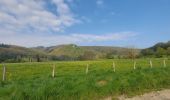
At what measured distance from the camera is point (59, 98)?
1308 centimetres

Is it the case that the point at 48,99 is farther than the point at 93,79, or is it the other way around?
the point at 93,79

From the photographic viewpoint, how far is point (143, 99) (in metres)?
13.9

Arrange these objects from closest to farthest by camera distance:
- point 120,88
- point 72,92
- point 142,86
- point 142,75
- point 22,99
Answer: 1. point 22,99
2. point 72,92
3. point 120,88
4. point 142,86
5. point 142,75

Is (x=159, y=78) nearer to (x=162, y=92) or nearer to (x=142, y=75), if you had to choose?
(x=142, y=75)

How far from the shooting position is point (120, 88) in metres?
15.6

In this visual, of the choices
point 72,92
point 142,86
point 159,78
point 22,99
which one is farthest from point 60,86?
point 159,78

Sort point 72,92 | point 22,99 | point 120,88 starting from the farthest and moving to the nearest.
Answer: point 120,88 → point 72,92 → point 22,99

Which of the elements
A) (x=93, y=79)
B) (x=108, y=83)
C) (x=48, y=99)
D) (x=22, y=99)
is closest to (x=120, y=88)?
(x=108, y=83)

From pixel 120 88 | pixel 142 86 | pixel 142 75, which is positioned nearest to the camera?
pixel 120 88

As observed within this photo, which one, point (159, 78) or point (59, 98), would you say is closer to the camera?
point (59, 98)

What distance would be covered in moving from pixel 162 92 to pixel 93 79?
4004 mm

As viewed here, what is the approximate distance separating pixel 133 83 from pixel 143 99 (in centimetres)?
287

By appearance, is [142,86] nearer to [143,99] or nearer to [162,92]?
[162,92]

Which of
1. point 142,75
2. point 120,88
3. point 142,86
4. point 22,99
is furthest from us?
point 142,75
